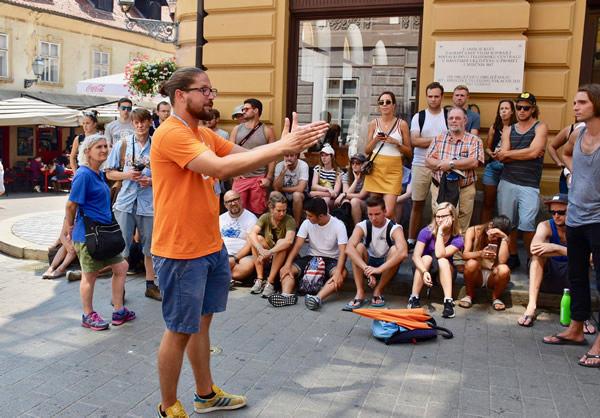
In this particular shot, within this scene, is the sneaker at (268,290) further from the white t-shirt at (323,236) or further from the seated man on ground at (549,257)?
the seated man on ground at (549,257)

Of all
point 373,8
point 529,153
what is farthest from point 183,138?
point 373,8

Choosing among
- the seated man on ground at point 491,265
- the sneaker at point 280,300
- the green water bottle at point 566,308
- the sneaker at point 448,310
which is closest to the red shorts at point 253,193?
the sneaker at point 280,300

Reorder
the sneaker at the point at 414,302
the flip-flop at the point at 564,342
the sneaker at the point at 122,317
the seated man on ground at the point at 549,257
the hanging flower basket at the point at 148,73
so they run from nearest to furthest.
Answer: the flip-flop at the point at 564,342 < the sneaker at the point at 122,317 < the seated man on ground at the point at 549,257 < the sneaker at the point at 414,302 < the hanging flower basket at the point at 148,73

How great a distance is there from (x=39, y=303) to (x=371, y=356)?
363cm

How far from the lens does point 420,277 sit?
6.42 meters

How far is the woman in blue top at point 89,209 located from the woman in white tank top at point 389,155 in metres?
3.39

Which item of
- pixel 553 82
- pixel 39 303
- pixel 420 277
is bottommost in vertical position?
pixel 39 303

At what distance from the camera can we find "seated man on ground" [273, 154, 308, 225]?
325 inches

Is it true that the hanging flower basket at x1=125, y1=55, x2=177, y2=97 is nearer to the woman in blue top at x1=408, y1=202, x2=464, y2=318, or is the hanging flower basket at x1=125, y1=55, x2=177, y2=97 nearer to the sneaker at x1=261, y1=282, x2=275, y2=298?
the sneaker at x1=261, y1=282, x2=275, y2=298

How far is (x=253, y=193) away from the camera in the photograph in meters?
8.32

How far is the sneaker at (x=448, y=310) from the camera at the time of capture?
6.06 m

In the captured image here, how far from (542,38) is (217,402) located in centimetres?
647

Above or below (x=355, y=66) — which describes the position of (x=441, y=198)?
below

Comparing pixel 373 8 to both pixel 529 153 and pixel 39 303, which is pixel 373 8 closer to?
pixel 529 153
